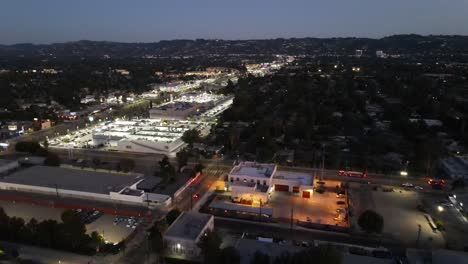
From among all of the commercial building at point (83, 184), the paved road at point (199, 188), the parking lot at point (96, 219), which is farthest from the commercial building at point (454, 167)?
the parking lot at point (96, 219)

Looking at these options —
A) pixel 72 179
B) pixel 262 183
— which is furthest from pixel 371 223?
pixel 72 179

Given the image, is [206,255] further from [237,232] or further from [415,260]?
[415,260]

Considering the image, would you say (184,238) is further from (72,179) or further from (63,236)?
(72,179)

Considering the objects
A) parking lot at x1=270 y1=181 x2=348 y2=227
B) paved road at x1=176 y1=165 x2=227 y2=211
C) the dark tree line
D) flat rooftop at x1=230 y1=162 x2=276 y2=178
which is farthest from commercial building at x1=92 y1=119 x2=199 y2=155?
the dark tree line

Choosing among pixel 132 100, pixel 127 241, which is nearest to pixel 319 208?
pixel 127 241

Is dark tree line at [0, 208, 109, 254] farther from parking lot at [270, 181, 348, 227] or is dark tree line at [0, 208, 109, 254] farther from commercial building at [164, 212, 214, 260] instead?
parking lot at [270, 181, 348, 227]

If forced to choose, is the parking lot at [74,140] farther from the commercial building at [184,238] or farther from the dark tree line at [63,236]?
the commercial building at [184,238]
